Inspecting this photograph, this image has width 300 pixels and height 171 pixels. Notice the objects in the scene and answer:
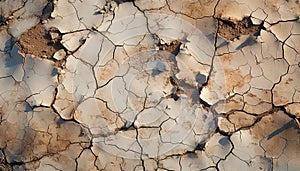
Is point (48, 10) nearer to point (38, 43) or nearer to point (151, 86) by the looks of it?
point (38, 43)

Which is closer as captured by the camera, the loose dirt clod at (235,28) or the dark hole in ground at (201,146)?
the dark hole in ground at (201,146)

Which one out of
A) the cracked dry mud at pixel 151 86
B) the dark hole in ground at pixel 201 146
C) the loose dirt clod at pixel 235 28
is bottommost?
the dark hole in ground at pixel 201 146

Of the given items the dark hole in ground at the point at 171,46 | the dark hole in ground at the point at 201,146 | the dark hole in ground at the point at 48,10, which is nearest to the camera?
the dark hole in ground at the point at 201,146

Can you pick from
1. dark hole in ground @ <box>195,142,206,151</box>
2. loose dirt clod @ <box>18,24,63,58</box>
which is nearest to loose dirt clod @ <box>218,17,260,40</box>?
dark hole in ground @ <box>195,142,206,151</box>

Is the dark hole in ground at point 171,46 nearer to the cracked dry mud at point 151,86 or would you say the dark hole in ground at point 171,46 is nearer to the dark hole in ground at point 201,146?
the cracked dry mud at point 151,86

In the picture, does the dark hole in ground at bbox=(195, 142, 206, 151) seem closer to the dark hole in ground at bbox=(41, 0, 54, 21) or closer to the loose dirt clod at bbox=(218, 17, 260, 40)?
the loose dirt clod at bbox=(218, 17, 260, 40)

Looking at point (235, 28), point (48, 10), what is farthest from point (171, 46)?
point (48, 10)

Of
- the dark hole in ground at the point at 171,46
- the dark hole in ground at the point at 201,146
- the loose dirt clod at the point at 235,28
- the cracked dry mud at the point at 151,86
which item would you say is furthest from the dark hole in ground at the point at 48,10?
the dark hole in ground at the point at 201,146
